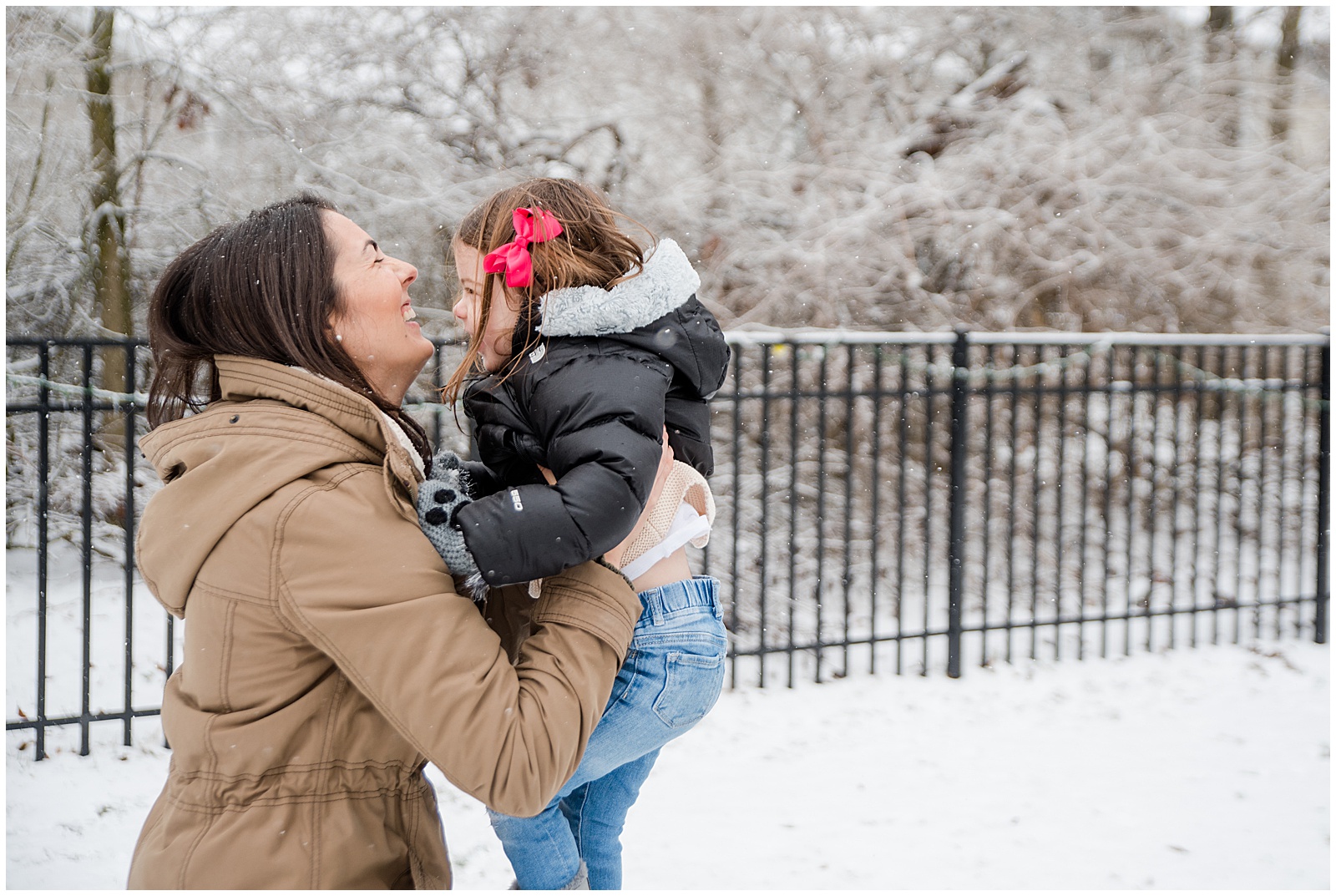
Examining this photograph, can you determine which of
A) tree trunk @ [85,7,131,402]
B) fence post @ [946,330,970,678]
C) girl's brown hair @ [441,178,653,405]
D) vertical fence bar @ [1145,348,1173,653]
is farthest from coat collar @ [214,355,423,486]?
tree trunk @ [85,7,131,402]

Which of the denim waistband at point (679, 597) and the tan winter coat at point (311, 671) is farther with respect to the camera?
the denim waistband at point (679, 597)

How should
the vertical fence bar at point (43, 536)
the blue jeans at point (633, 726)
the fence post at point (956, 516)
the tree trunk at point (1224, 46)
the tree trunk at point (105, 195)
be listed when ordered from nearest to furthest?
the blue jeans at point (633, 726) → the vertical fence bar at point (43, 536) → the fence post at point (956, 516) → the tree trunk at point (105, 195) → the tree trunk at point (1224, 46)

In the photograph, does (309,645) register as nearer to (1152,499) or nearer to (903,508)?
(903,508)

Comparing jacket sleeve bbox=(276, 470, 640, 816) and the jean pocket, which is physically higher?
jacket sleeve bbox=(276, 470, 640, 816)

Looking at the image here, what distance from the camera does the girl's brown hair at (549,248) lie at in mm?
1814

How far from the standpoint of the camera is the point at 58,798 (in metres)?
3.69

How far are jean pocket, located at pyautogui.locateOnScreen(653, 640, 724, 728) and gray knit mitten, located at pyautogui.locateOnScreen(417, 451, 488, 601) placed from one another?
1.36ft

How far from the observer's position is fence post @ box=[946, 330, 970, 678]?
5266mm

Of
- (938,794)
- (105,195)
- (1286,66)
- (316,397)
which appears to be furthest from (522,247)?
(1286,66)

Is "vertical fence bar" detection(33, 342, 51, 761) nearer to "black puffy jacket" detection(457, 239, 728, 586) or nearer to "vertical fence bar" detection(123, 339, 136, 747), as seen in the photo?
"vertical fence bar" detection(123, 339, 136, 747)

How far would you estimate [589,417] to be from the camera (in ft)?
5.29

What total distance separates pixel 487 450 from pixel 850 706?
3.55m

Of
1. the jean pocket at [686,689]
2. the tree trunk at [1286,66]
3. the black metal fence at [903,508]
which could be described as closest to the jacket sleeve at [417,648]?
the jean pocket at [686,689]

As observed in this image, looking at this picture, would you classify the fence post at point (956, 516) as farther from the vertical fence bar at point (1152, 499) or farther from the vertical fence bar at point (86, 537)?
the vertical fence bar at point (86, 537)
